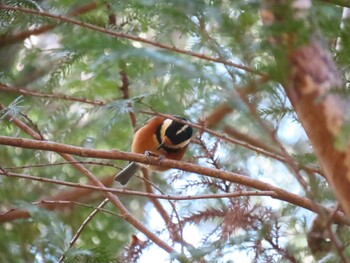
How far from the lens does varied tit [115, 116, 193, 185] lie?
3139mm

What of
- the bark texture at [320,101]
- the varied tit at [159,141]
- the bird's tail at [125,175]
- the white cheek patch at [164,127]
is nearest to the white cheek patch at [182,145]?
the varied tit at [159,141]

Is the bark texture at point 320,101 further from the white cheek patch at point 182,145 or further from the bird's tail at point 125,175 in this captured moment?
the bird's tail at point 125,175

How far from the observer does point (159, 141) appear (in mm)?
3309

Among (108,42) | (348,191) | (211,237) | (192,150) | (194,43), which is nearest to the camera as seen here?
(348,191)

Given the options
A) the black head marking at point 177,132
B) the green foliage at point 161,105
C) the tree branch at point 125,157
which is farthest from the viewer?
the black head marking at point 177,132

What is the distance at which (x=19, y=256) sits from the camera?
2.73 meters

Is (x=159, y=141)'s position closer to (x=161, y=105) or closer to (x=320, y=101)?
(x=161, y=105)

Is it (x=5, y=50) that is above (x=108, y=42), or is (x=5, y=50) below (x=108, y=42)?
above

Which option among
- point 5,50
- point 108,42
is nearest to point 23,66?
point 5,50

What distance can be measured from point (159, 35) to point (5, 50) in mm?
1021

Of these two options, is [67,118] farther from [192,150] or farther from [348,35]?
[348,35]

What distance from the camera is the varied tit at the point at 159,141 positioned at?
3139mm

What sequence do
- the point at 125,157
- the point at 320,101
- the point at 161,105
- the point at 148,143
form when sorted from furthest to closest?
1. the point at 148,143
2. the point at 161,105
3. the point at 125,157
4. the point at 320,101

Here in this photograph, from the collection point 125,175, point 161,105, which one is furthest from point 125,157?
point 125,175
